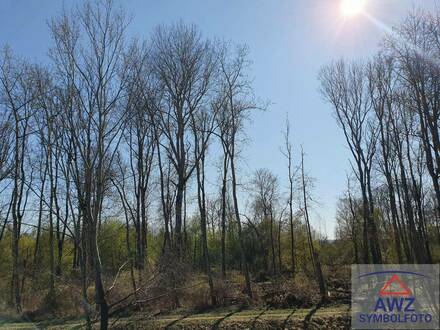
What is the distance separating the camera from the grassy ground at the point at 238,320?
13383 mm

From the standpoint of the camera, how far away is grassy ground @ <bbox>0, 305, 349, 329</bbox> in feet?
43.9

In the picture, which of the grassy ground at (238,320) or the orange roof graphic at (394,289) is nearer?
the orange roof graphic at (394,289)

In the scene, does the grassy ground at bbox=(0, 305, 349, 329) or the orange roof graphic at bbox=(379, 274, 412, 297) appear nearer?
the orange roof graphic at bbox=(379, 274, 412, 297)

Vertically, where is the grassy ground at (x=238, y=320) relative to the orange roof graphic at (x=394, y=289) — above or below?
below

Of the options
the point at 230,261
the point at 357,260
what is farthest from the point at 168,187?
the point at 357,260

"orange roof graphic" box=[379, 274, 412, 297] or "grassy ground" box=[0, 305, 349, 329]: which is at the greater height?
"orange roof graphic" box=[379, 274, 412, 297]

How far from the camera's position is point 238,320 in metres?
14.1

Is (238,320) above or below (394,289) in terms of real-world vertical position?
below

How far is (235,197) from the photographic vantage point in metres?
20.0

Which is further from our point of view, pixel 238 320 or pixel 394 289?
pixel 238 320

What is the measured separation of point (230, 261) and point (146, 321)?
911 inches

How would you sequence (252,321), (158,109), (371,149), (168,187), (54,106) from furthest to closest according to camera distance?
(168,187) → (371,149) → (158,109) → (252,321) → (54,106)

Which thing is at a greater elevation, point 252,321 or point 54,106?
point 54,106

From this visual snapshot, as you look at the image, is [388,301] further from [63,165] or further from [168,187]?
[168,187]
